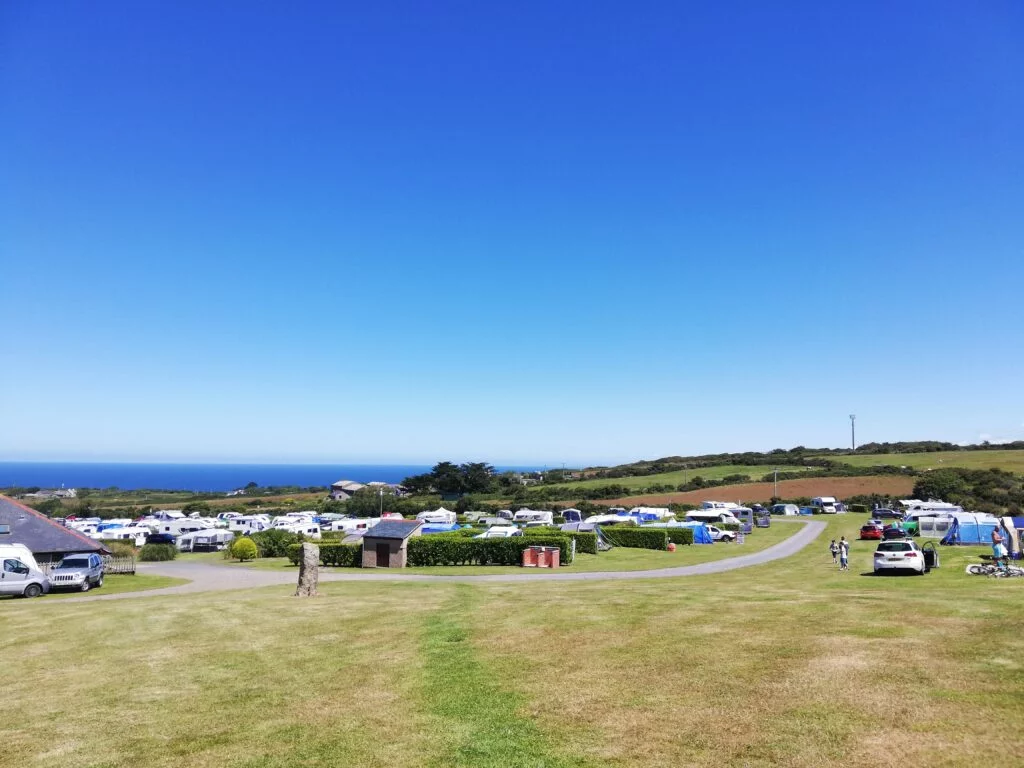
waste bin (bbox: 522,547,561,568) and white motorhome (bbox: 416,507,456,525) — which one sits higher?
waste bin (bbox: 522,547,561,568)

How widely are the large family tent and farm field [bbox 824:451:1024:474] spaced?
63.2m

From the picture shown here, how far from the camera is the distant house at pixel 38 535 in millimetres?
35781

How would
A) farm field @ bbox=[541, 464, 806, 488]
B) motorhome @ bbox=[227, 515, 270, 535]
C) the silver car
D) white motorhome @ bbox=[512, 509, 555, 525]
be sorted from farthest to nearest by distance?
farm field @ bbox=[541, 464, 806, 488]
white motorhome @ bbox=[512, 509, 555, 525]
motorhome @ bbox=[227, 515, 270, 535]
the silver car

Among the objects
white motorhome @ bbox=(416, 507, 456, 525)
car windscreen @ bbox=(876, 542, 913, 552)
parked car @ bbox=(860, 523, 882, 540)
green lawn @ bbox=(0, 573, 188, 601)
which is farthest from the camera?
white motorhome @ bbox=(416, 507, 456, 525)

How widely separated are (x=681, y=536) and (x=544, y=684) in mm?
42095

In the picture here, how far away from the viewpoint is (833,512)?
78562mm

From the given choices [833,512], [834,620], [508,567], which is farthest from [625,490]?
[834,620]

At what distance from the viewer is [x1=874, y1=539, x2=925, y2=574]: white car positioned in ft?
85.4

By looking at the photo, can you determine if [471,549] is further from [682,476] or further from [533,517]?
[682,476]

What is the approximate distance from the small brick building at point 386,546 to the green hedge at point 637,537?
17.0 m

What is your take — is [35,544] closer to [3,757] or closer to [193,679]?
[193,679]

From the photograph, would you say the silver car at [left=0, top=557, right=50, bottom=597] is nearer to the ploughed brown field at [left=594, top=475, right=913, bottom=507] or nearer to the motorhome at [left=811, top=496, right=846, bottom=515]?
the ploughed brown field at [left=594, top=475, right=913, bottom=507]

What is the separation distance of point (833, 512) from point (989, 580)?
2412 inches

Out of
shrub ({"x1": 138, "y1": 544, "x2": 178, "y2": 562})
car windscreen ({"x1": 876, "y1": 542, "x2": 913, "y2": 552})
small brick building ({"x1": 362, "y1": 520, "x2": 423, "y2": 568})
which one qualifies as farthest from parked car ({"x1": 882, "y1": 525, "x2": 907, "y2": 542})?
shrub ({"x1": 138, "y1": 544, "x2": 178, "y2": 562})
